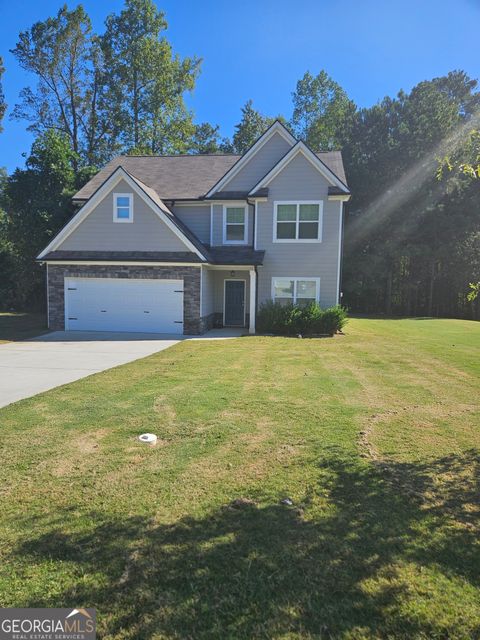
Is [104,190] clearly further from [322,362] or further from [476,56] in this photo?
[476,56]

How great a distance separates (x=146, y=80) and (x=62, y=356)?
31.3 meters

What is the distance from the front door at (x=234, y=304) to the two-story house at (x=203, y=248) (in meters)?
0.05

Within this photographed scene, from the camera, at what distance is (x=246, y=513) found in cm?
344

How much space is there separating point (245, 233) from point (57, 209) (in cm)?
1270

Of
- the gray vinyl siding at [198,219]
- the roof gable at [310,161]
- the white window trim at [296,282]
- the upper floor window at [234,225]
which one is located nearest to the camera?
the roof gable at [310,161]

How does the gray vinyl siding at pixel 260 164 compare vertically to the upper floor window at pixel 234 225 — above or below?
above

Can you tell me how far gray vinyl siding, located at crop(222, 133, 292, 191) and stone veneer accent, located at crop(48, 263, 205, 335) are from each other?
5.35m

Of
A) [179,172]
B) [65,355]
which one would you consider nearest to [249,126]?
[179,172]

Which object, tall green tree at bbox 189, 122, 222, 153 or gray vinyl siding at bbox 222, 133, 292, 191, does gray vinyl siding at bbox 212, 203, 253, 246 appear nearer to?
gray vinyl siding at bbox 222, 133, 292, 191

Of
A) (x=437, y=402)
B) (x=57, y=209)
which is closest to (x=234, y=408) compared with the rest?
(x=437, y=402)

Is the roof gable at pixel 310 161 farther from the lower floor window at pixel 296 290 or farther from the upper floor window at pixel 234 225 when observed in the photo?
the lower floor window at pixel 296 290

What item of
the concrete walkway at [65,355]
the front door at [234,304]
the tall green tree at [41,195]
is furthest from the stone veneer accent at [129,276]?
the tall green tree at [41,195]

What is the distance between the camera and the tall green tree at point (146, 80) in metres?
33.0

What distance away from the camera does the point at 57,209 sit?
77.9 ft
